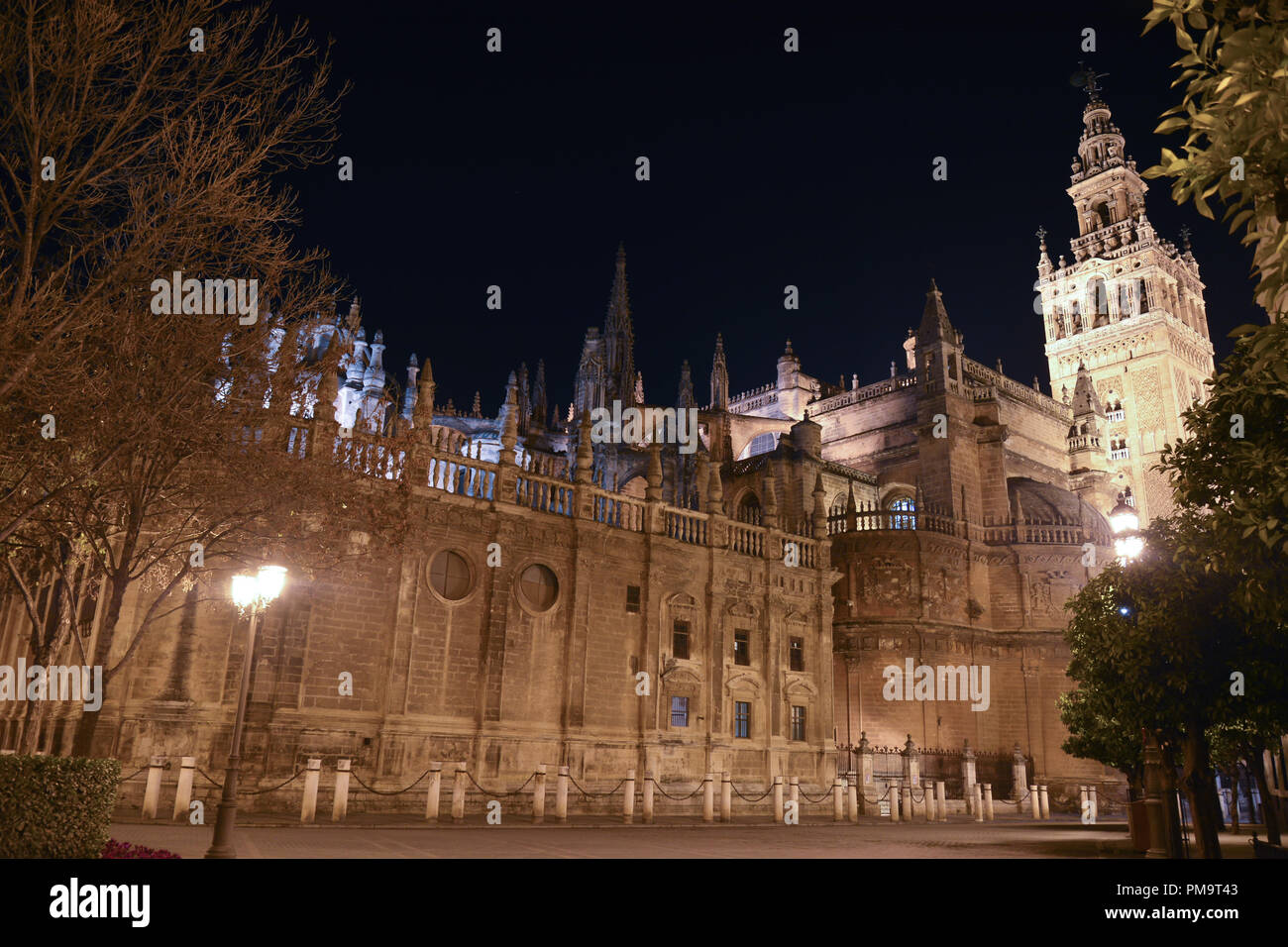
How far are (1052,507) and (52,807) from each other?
4264 cm

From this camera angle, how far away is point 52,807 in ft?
28.0

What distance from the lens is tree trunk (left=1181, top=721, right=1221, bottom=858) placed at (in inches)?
542

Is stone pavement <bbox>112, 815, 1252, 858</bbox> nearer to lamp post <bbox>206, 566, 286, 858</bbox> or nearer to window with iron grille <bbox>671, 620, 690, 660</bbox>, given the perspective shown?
lamp post <bbox>206, 566, 286, 858</bbox>

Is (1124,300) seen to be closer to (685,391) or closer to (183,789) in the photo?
(685,391)

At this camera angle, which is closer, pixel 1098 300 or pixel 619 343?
pixel 619 343

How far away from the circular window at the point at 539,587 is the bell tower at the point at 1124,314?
48.1 metres

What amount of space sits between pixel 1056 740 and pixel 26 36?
4035 centimetres

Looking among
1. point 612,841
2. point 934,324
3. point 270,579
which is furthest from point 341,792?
point 934,324

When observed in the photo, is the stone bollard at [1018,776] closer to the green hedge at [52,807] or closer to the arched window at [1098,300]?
the green hedge at [52,807]

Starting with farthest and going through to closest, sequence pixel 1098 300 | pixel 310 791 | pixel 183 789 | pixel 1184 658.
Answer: pixel 1098 300, pixel 310 791, pixel 183 789, pixel 1184 658

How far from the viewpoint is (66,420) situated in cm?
1187

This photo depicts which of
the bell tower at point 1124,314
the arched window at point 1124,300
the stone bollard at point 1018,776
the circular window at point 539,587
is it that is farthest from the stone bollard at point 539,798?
the arched window at point 1124,300
